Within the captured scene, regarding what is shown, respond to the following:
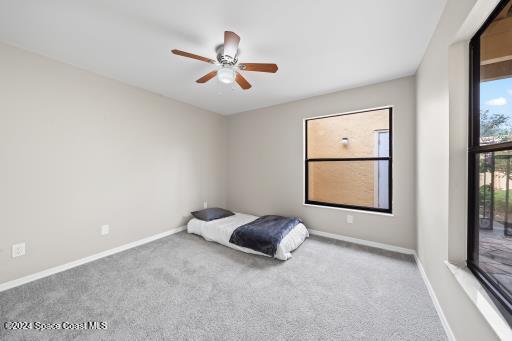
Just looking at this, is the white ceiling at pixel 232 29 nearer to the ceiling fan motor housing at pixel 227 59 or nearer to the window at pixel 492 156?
the ceiling fan motor housing at pixel 227 59

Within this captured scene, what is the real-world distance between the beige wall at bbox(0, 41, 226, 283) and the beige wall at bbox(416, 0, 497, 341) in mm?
3588

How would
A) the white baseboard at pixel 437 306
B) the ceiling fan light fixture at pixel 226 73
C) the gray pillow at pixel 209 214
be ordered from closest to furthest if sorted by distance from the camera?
the white baseboard at pixel 437 306
the ceiling fan light fixture at pixel 226 73
the gray pillow at pixel 209 214

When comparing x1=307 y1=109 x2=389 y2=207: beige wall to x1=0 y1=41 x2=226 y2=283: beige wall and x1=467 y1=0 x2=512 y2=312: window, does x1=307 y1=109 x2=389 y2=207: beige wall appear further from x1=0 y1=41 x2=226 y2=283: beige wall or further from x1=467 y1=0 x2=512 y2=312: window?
x1=0 y1=41 x2=226 y2=283: beige wall

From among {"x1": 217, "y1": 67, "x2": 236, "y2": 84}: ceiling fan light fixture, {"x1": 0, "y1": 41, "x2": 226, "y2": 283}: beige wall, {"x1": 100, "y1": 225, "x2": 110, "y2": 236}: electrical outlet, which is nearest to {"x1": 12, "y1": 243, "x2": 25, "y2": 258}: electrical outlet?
{"x1": 0, "y1": 41, "x2": 226, "y2": 283}: beige wall

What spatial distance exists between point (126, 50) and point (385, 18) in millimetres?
2544

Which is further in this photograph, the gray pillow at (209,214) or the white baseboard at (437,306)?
the gray pillow at (209,214)

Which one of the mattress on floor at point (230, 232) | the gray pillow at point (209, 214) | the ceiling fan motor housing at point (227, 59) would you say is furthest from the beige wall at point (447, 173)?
the gray pillow at point (209, 214)

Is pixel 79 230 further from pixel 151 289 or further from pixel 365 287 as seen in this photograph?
pixel 365 287

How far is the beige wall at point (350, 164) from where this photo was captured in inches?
163

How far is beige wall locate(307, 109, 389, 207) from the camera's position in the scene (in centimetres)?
415

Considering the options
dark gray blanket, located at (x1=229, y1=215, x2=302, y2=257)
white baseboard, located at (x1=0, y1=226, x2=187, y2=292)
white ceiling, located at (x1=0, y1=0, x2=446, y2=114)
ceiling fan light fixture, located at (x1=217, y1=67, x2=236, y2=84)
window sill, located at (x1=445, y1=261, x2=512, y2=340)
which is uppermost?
white ceiling, located at (x1=0, y1=0, x2=446, y2=114)

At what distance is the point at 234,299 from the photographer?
174 cm

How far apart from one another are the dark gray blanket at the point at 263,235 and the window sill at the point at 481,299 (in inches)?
65.2

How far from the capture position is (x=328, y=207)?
3.22 metres
